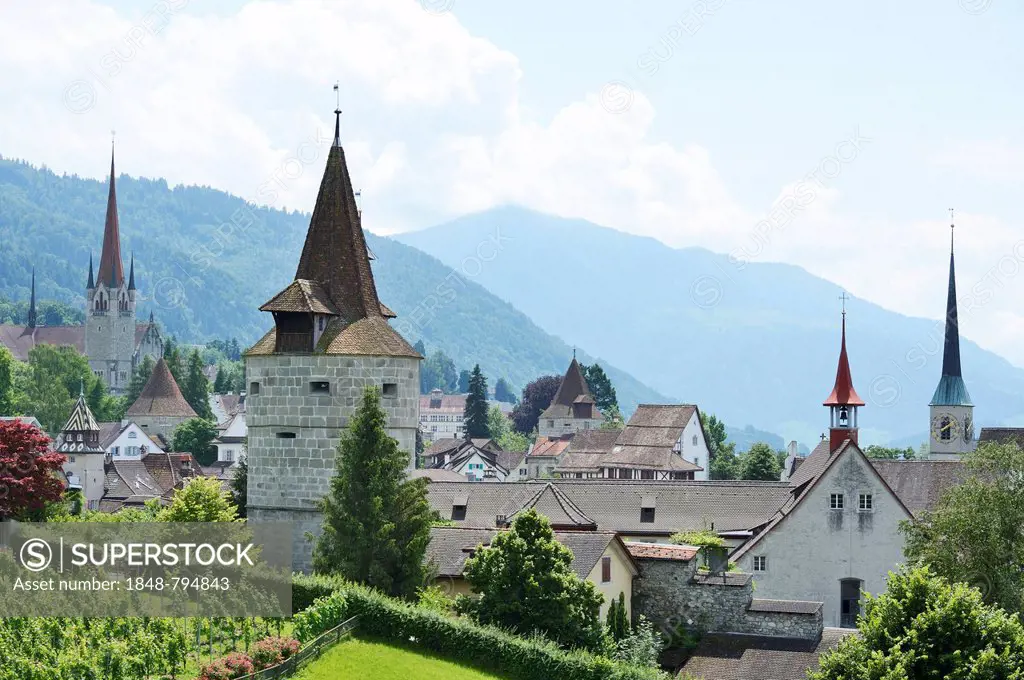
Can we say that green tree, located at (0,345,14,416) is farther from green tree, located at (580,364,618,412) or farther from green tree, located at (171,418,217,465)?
green tree, located at (580,364,618,412)

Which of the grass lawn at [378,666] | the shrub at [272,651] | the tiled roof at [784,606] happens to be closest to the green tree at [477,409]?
the tiled roof at [784,606]

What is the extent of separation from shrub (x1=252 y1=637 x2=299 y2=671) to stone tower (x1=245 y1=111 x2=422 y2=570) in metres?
9.22

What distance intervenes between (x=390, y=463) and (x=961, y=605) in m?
15.2

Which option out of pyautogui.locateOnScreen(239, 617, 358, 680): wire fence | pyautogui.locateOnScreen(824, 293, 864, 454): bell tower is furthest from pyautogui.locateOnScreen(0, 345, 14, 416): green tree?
pyautogui.locateOnScreen(239, 617, 358, 680): wire fence

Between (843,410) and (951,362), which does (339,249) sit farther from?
(951,362)

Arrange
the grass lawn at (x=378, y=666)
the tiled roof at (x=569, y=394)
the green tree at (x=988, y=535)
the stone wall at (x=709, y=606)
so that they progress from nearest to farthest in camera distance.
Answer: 1. the grass lawn at (x=378, y=666)
2. the green tree at (x=988, y=535)
3. the stone wall at (x=709, y=606)
4. the tiled roof at (x=569, y=394)

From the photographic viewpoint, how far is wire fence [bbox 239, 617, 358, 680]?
32.5 metres

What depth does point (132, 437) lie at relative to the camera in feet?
463

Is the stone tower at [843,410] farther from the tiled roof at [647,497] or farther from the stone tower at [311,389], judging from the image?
the stone tower at [311,389]

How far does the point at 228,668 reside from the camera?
31.7m

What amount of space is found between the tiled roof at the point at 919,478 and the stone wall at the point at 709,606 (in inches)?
839

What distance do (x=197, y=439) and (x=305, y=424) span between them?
100 m

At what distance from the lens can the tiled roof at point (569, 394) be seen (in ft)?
598

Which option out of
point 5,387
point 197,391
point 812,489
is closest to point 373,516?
point 812,489
